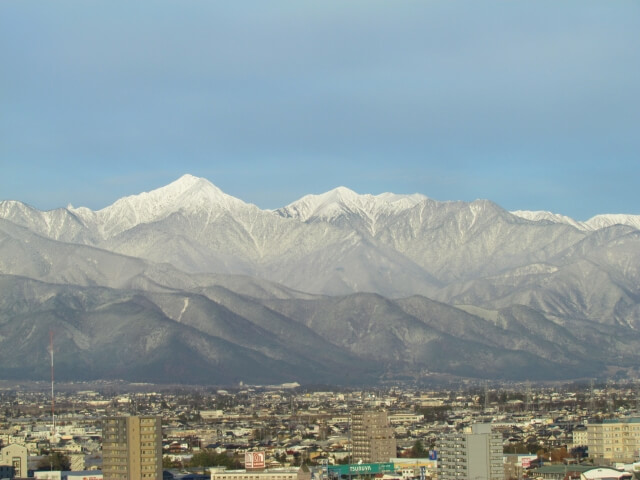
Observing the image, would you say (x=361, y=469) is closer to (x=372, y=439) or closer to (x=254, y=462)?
(x=254, y=462)

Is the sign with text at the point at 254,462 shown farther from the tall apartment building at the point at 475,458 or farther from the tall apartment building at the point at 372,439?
the tall apartment building at the point at 372,439

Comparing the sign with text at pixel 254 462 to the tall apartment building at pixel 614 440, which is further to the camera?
the tall apartment building at pixel 614 440

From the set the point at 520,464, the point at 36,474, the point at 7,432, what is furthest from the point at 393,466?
the point at 7,432

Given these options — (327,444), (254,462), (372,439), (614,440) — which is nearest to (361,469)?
(254,462)

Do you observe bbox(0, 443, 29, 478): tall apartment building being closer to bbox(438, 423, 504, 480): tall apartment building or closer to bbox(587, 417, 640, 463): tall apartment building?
bbox(438, 423, 504, 480): tall apartment building

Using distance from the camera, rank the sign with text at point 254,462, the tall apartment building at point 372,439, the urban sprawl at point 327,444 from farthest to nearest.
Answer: the tall apartment building at point 372,439 → the sign with text at point 254,462 → the urban sprawl at point 327,444

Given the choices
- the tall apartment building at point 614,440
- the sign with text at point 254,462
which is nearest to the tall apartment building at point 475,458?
the sign with text at point 254,462

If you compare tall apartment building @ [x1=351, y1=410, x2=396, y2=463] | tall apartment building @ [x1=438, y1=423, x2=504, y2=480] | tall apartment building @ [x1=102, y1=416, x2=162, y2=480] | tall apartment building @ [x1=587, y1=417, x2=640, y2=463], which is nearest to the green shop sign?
tall apartment building @ [x1=351, y1=410, x2=396, y2=463]
